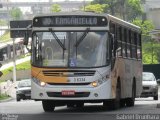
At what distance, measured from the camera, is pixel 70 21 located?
24.2 meters

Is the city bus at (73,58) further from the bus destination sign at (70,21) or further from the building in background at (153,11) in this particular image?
the building in background at (153,11)

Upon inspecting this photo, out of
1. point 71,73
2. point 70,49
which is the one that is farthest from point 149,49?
point 71,73

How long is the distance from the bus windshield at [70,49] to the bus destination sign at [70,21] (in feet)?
0.94

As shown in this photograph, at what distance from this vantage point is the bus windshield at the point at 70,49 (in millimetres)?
23703

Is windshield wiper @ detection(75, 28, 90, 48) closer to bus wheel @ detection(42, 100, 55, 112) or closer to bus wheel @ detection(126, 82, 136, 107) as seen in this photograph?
bus wheel @ detection(42, 100, 55, 112)

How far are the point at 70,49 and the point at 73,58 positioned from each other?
32cm

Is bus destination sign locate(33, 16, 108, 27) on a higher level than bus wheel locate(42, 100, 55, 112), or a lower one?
higher

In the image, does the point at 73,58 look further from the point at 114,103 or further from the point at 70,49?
the point at 114,103

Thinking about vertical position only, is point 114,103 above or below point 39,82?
below

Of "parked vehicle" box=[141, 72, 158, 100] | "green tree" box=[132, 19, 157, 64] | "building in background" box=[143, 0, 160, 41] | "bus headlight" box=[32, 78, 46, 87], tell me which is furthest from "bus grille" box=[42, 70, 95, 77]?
"building in background" box=[143, 0, 160, 41]

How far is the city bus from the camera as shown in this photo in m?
23.6

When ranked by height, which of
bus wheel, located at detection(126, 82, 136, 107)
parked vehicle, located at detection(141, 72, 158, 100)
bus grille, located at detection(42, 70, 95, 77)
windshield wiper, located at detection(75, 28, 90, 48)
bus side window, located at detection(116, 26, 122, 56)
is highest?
windshield wiper, located at detection(75, 28, 90, 48)

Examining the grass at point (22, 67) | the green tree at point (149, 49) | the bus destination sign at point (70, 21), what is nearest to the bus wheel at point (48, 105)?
the bus destination sign at point (70, 21)

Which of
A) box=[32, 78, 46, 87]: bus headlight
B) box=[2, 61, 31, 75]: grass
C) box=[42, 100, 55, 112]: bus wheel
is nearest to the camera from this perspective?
box=[32, 78, 46, 87]: bus headlight
